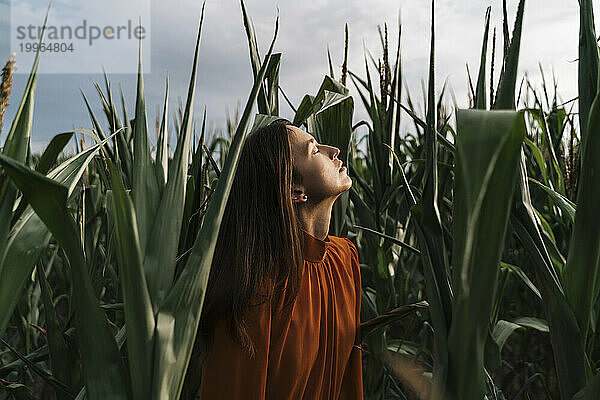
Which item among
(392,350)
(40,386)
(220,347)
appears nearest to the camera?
(220,347)

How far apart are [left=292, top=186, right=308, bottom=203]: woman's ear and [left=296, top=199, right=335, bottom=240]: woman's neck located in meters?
0.01

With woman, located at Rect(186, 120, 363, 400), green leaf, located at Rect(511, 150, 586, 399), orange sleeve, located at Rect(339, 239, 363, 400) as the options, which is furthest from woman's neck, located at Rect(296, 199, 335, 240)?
green leaf, located at Rect(511, 150, 586, 399)

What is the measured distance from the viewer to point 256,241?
2.40ft

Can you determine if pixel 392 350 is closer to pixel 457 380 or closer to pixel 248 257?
pixel 248 257

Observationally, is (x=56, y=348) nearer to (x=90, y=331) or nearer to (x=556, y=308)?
(x=90, y=331)

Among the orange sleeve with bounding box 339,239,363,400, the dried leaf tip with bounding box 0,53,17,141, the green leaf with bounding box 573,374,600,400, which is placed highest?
the dried leaf tip with bounding box 0,53,17,141

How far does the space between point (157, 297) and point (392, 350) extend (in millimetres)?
631

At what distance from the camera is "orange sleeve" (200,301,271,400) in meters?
0.67

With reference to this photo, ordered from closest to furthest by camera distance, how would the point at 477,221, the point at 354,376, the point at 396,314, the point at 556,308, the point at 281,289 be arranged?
the point at 477,221 < the point at 556,308 < the point at 396,314 < the point at 281,289 < the point at 354,376

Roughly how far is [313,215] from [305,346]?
195 mm

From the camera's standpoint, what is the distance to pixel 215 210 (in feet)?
1.17

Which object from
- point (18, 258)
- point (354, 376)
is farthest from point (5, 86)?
point (354, 376)

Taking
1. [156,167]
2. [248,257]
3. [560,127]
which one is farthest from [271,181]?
[560,127]

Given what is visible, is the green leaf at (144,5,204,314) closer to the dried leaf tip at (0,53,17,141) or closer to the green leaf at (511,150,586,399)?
the dried leaf tip at (0,53,17,141)
